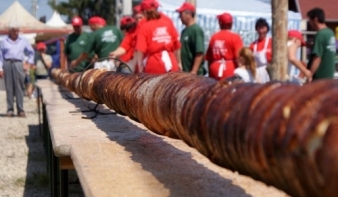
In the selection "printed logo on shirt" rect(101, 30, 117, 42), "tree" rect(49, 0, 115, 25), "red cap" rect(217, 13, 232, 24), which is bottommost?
"tree" rect(49, 0, 115, 25)

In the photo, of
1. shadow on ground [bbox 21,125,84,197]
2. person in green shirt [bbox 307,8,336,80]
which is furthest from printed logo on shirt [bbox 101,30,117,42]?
person in green shirt [bbox 307,8,336,80]

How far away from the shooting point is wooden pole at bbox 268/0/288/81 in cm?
1059

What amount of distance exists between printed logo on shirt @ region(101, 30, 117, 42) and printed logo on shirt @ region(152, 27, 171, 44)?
336 centimetres

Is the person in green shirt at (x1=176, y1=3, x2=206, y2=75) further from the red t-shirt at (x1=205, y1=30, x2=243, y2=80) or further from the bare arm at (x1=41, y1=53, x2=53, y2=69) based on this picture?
Result: the bare arm at (x1=41, y1=53, x2=53, y2=69)

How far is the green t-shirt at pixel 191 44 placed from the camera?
11070 millimetres

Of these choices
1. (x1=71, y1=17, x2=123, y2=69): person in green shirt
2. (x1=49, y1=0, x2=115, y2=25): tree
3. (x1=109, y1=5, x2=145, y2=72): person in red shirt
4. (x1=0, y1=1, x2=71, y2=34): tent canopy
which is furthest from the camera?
(x1=49, y1=0, x2=115, y2=25): tree

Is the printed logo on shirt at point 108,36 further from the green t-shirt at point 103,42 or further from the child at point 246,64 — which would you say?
the child at point 246,64

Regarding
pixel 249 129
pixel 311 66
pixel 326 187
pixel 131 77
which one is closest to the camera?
pixel 326 187

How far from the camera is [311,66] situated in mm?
10164

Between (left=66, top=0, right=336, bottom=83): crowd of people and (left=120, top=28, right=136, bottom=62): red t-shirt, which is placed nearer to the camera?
(left=66, top=0, right=336, bottom=83): crowd of people

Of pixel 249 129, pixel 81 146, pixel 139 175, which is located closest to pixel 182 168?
pixel 139 175

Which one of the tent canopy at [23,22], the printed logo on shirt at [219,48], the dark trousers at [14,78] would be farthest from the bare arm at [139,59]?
the tent canopy at [23,22]

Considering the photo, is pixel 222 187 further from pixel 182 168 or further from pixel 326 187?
pixel 326 187

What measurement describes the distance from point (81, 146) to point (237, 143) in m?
1.85
